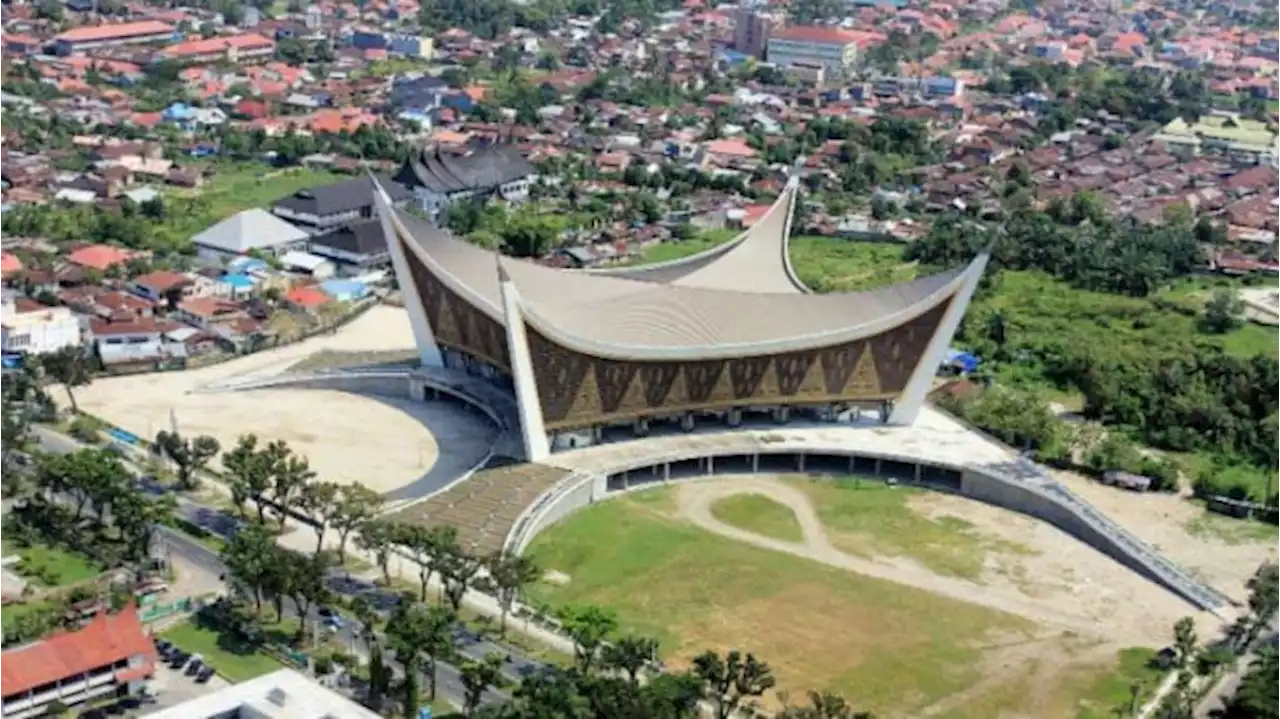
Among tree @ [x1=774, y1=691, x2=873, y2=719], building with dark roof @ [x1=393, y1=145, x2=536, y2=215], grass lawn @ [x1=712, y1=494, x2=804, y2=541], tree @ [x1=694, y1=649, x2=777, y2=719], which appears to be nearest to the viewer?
tree @ [x1=774, y1=691, x2=873, y2=719]

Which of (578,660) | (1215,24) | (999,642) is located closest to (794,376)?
(999,642)

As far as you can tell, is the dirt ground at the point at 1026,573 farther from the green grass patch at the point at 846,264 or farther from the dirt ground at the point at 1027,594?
the green grass patch at the point at 846,264

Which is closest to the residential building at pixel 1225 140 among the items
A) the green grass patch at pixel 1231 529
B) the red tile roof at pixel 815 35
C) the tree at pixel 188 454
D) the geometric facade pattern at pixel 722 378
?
the red tile roof at pixel 815 35

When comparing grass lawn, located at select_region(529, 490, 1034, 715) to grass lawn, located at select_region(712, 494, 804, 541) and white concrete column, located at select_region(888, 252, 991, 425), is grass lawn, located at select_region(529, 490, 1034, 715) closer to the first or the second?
grass lawn, located at select_region(712, 494, 804, 541)

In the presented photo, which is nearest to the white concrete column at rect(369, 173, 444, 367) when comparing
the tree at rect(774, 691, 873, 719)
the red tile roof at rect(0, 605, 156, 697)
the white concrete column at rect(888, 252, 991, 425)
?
the white concrete column at rect(888, 252, 991, 425)

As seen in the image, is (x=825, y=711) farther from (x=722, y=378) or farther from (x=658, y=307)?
A: (x=658, y=307)

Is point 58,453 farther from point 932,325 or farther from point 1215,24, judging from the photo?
point 1215,24

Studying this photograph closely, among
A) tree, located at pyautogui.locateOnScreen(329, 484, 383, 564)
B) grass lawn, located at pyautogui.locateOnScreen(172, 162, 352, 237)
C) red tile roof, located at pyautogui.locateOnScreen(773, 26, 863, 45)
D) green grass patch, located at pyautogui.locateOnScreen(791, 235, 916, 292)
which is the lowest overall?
grass lawn, located at pyautogui.locateOnScreen(172, 162, 352, 237)

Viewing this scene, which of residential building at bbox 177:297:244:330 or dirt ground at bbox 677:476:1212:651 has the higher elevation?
dirt ground at bbox 677:476:1212:651
